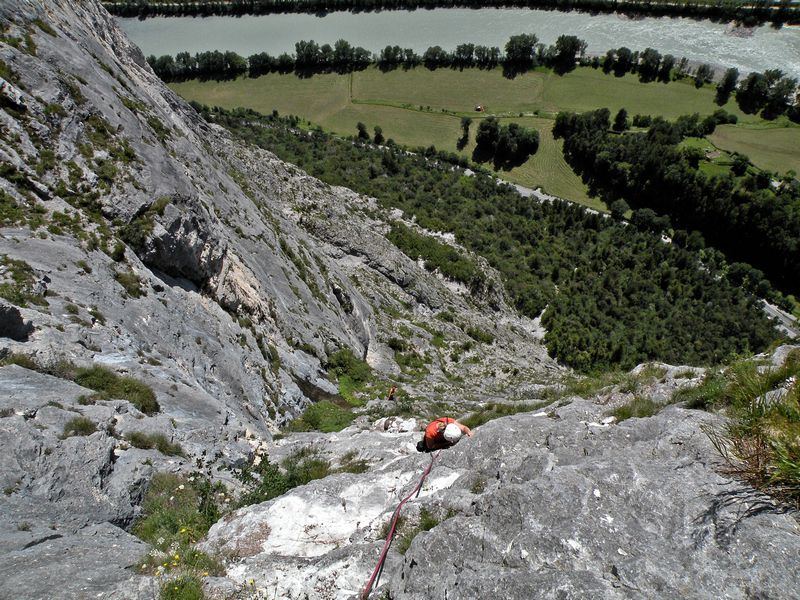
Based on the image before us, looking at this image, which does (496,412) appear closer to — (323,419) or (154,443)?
(323,419)

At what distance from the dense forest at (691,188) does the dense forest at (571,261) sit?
7.38m

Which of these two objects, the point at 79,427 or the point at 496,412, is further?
the point at 496,412

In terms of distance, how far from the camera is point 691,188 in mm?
83562

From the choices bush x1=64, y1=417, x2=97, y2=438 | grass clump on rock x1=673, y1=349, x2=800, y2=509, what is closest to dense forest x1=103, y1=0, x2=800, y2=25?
grass clump on rock x1=673, y1=349, x2=800, y2=509

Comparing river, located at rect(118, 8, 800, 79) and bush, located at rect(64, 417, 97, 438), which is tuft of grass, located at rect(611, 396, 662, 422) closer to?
bush, located at rect(64, 417, 97, 438)

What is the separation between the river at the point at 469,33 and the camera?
119 meters

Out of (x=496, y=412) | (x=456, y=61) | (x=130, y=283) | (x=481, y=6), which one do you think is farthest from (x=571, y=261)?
(x=481, y=6)

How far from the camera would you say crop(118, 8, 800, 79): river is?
119m

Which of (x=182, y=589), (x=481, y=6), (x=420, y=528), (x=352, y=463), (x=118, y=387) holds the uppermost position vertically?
(x=481, y=6)

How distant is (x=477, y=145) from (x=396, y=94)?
27.9m

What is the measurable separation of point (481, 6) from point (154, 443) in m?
162

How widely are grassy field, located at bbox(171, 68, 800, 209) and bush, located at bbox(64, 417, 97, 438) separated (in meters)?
92.7

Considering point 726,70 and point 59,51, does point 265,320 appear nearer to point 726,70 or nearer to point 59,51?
point 59,51

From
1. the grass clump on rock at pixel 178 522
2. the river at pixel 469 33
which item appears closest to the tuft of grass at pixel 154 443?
the grass clump on rock at pixel 178 522
